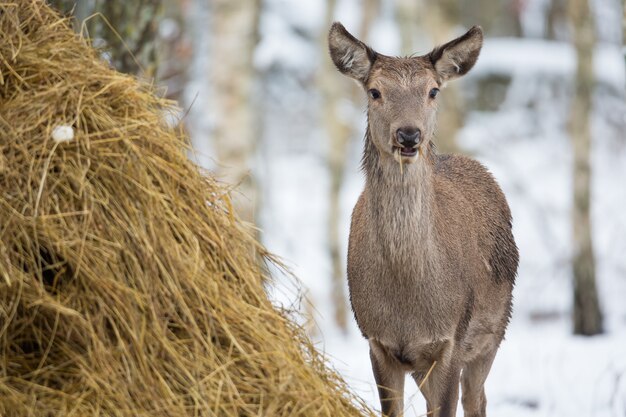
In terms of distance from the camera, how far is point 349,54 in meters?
6.02

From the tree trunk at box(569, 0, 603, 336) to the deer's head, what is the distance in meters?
7.15

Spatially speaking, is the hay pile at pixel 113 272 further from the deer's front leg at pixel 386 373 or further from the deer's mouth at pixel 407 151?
the deer's mouth at pixel 407 151

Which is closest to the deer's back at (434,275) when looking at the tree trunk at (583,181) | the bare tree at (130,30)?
the bare tree at (130,30)

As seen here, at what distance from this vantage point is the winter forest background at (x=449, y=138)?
774 centimetres

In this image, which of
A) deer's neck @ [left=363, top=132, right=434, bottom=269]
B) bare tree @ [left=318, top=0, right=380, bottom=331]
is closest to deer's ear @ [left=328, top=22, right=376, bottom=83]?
deer's neck @ [left=363, top=132, right=434, bottom=269]

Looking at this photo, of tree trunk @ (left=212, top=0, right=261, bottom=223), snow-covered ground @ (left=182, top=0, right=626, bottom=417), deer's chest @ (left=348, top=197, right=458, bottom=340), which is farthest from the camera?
snow-covered ground @ (left=182, top=0, right=626, bottom=417)

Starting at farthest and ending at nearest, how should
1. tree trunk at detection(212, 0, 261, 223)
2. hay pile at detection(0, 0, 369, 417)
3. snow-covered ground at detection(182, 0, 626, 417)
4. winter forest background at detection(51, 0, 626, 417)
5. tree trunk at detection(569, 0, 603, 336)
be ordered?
snow-covered ground at detection(182, 0, 626, 417) < tree trunk at detection(569, 0, 603, 336) < tree trunk at detection(212, 0, 261, 223) < winter forest background at detection(51, 0, 626, 417) < hay pile at detection(0, 0, 369, 417)

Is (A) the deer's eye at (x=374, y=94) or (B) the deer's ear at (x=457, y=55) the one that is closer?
(A) the deer's eye at (x=374, y=94)

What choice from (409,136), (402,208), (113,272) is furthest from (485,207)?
(113,272)

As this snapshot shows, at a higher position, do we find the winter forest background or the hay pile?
the winter forest background

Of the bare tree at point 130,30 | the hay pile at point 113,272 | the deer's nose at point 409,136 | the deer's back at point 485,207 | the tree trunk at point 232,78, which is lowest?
the hay pile at point 113,272

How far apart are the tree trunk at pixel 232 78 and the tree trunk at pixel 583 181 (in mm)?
3964

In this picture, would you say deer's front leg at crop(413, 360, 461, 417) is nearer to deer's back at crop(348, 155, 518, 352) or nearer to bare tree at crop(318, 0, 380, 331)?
deer's back at crop(348, 155, 518, 352)

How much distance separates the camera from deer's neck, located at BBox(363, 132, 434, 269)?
18.8 ft
